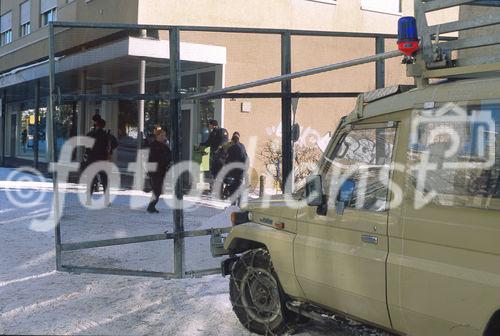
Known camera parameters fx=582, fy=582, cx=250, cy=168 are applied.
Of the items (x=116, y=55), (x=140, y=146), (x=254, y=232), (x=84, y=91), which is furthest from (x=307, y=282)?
(x=84, y=91)

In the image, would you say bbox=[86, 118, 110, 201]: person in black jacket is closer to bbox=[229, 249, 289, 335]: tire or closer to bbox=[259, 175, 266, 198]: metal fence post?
bbox=[259, 175, 266, 198]: metal fence post

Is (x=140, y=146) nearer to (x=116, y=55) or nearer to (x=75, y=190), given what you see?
(x=116, y=55)

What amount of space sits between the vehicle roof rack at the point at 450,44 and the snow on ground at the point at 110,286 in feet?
7.80

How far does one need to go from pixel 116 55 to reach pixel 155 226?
431 centimetres

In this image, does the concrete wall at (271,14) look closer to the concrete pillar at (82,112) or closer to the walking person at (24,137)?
the concrete pillar at (82,112)

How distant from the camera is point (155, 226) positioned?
31.7 feet

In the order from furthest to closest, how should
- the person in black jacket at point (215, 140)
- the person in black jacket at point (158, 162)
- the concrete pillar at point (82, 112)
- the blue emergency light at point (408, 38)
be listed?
the concrete pillar at point (82, 112), the person in black jacket at point (158, 162), the person in black jacket at point (215, 140), the blue emergency light at point (408, 38)

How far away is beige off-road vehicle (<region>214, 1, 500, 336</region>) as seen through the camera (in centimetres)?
309

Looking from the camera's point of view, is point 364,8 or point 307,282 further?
point 364,8

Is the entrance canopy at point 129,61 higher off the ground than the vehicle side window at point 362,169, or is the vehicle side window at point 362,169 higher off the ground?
the entrance canopy at point 129,61

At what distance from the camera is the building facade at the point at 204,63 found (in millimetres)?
8008

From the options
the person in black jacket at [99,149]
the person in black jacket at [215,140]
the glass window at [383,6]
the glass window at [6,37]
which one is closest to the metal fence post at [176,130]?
the person in black jacket at [215,140]

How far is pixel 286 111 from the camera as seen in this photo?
23.0 feet

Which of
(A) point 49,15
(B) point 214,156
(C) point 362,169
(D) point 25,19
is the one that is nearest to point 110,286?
(B) point 214,156
